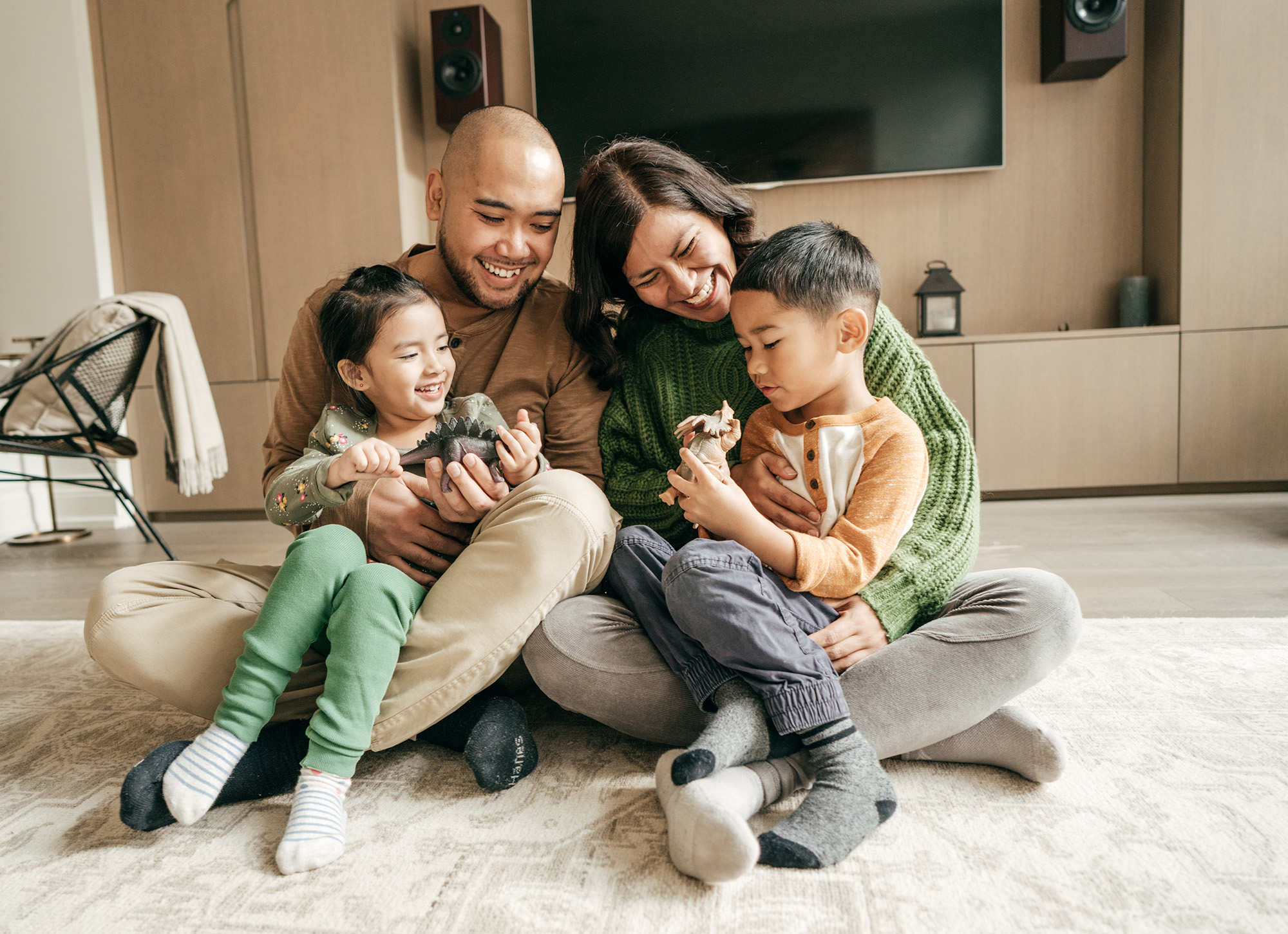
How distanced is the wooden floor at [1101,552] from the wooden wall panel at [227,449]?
16 centimetres

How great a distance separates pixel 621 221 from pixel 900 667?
768 mm

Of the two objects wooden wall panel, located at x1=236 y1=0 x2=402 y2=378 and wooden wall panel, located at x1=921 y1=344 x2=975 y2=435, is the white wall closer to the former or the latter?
wooden wall panel, located at x1=236 y1=0 x2=402 y2=378

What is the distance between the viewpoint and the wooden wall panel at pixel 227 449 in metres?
3.45

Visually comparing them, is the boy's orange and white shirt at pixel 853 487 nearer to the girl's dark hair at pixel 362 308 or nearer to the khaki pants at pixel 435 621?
the khaki pants at pixel 435 621

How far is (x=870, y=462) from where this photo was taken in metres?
1.03

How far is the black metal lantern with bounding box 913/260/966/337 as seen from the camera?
3.29m

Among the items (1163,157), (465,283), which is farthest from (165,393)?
(1163,157)

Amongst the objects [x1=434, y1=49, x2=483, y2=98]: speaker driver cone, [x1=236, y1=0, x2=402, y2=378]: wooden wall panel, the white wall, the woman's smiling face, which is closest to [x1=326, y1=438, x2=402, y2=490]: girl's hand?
the woman's smiling face

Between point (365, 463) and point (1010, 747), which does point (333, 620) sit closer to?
point (365, 463)

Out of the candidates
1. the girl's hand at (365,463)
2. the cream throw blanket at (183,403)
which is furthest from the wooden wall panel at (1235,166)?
the cream throw blanket at (183,403)

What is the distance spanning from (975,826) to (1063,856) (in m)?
0.09

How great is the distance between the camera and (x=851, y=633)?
981mm

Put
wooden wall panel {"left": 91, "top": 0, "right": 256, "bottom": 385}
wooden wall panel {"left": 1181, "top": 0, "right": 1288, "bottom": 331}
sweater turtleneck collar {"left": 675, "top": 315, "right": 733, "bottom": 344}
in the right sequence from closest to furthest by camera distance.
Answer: sweater turtleneck collar {"left": 675, "top": 315, "right": 733, "bottom": 344} → wooden wall panel {"left": 1181, "top": 0, "right": 1288, "bottom": 331} → wooden wall panel {"left": 91, "top": 0, "right": 256, "bottom": 385}

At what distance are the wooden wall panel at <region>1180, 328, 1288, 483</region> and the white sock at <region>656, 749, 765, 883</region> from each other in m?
3.05
